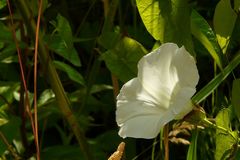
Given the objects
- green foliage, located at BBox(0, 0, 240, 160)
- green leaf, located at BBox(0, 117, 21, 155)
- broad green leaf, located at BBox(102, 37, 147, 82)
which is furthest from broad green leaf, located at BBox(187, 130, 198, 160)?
green leaf, located at BBox(0, 117, 21, 155)

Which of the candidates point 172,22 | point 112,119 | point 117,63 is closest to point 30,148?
point 112,119

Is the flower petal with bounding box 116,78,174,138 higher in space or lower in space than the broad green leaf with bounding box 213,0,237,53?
lower

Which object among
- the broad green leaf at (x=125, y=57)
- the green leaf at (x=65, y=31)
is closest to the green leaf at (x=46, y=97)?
the green leaf at (x=65, y=31)

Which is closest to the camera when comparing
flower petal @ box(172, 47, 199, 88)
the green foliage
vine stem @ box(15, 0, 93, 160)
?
flower petal @ box(172, 47, 199, 88)

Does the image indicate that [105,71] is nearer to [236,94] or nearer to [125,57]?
[125,57]

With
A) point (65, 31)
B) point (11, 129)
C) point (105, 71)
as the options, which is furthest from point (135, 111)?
point (105, 71)

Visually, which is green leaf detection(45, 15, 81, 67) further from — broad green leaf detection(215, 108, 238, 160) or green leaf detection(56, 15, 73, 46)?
broad green leaf detection(215, 108, 238, 160)

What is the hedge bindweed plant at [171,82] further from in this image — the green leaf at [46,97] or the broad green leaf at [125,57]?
the green leaf at [46,97]
